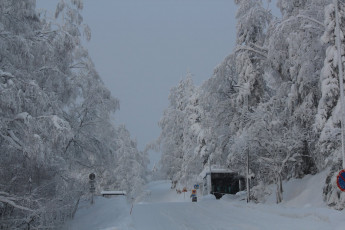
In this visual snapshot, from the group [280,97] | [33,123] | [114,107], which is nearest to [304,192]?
[280,97]

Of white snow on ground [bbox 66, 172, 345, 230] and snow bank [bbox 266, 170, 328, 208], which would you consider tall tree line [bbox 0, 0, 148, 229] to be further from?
snow bank [bbox 266, 170, 328, 208]

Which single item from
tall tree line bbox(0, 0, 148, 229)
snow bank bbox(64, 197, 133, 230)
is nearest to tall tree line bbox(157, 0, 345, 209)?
snow bank bbox(64, 197, 133, 230)

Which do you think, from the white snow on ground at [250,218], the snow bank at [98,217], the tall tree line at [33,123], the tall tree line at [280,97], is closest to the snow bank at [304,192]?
the white snow on ground at [250,218]

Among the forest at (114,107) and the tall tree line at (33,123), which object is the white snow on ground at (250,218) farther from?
the tall tree line at (33,123)

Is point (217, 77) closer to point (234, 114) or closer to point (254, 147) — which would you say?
point (234, 114)

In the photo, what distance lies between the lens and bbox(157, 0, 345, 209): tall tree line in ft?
66.3

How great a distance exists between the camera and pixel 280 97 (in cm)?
2903

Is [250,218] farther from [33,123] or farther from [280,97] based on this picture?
[280,97]

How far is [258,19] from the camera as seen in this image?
33.0m

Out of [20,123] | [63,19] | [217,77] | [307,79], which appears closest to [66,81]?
[63,19]

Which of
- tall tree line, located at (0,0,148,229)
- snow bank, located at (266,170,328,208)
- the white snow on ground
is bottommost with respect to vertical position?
the white snow on ground

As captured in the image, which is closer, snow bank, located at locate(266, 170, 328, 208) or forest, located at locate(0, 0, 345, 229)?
forest, located at locate(0, 0, 345, 229)

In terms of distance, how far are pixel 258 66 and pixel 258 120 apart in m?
6.45

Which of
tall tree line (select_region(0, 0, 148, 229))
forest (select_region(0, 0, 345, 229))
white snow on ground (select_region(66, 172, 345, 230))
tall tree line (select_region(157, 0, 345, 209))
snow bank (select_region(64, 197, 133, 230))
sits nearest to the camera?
tall tree line (select_region(0, 0, 148, 229))
